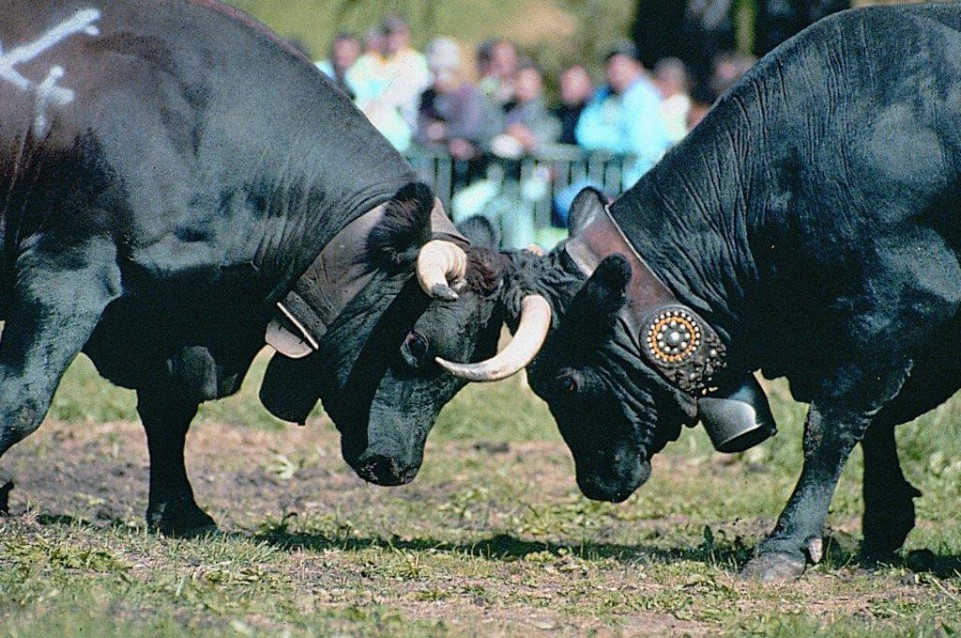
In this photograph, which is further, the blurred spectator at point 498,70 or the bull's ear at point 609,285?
the blurred spectator at point 498,70

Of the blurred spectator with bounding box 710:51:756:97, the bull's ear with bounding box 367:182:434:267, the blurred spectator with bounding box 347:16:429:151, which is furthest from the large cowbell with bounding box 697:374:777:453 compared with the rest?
the blurred spectator with bounding box 347:16:429:151

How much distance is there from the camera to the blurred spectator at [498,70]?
14367mm

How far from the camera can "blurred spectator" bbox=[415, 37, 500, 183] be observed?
46.0 ft

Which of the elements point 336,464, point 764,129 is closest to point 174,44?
point 764,129

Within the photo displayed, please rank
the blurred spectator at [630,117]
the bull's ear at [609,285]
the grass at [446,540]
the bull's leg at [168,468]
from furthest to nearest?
the blurred spectator at [630,117], the bull's leg at [168,468], the bull's ear at [609,285], the grass at [446,540]

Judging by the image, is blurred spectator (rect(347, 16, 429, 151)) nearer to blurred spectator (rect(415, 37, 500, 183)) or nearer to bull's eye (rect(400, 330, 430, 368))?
blurred spectator (rect(415, 37, 500, 183))

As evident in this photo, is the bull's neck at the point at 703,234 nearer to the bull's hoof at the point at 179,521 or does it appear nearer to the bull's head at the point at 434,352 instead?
the bull's head at the point at 434,352

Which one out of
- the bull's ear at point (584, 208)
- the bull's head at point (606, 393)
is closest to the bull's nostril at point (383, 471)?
the bull's head at point (606, 393)

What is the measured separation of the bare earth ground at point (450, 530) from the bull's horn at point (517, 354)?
0.76 metres

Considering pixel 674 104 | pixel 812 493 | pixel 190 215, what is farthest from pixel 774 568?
pixel 674 104

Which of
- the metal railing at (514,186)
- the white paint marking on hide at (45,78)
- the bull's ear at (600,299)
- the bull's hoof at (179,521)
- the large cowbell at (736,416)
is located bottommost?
the bull's hoof at (179,521)

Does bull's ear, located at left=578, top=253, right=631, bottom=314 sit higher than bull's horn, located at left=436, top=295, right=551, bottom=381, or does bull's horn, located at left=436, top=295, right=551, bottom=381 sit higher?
bull's ear, located at left=578, top=253, right=631, bottom=314

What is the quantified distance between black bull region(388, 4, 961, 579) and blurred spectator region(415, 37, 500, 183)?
688cm

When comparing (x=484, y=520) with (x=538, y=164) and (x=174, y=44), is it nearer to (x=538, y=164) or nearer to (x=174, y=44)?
(x=174, y=44)
